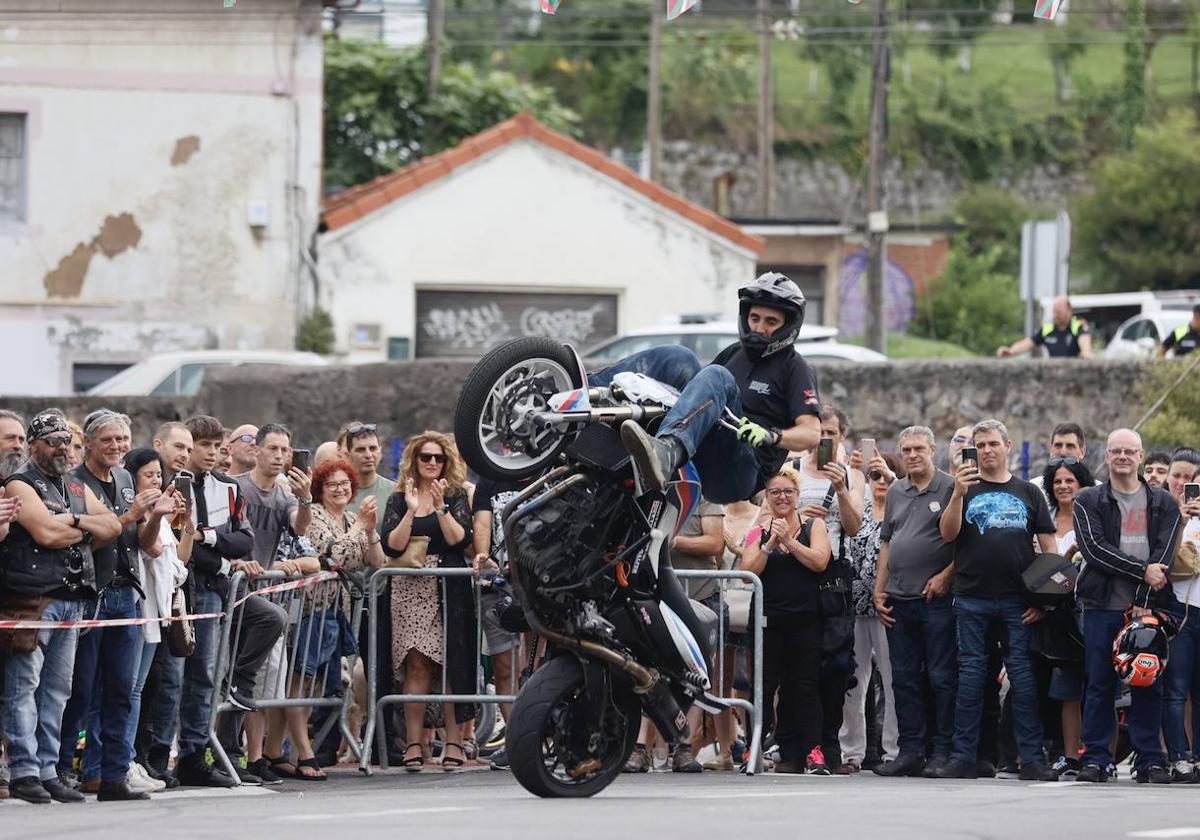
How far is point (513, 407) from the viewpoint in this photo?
9609 millimetres

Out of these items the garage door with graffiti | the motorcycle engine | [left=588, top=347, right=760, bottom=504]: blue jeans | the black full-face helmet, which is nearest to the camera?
the motorcycle engine

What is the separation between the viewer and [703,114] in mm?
51094

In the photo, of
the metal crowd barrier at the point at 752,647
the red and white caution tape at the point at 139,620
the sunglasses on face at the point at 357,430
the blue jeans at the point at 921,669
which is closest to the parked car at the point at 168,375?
the sunglasses on face at the point at 357,430

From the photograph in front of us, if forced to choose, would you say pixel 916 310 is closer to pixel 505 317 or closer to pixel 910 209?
pixel 910 209

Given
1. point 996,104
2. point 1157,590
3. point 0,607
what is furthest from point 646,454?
point 996,104

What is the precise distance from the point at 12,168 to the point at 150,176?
1.71 m

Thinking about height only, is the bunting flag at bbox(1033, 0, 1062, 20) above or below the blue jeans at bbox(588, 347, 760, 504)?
above

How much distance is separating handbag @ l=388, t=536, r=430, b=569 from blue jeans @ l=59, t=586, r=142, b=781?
2048 millimetres

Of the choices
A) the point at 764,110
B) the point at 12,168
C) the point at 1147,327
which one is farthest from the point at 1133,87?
the point at 12,168

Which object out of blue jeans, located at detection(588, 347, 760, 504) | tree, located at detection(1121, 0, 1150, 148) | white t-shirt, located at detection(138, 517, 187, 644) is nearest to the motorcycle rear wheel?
blue jeans, located at detection(588, 347, 760, 504)

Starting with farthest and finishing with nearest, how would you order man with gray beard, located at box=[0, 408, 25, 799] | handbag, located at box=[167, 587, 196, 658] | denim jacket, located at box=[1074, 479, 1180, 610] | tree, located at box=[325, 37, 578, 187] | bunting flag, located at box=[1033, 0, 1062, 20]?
tree, located at box=[325, 37, 578, 187] < bunting flag, located at box=[1033, 0, 1062, 20] < denim jacket, located at box=[1074, 479, 1180, 610] < handbag, located at box=[167, 587, 196, 658] < man with gray beard, located at box=[0, 408, 25, 799]

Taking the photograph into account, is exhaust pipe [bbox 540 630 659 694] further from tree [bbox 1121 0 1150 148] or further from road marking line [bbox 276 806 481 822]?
tree [bbox 1121 0 1150 148]

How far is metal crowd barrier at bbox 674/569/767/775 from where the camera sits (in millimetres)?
11977

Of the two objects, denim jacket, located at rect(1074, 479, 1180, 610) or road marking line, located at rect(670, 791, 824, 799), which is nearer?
road marking line, located at rect(670, 791, 824, 799)
